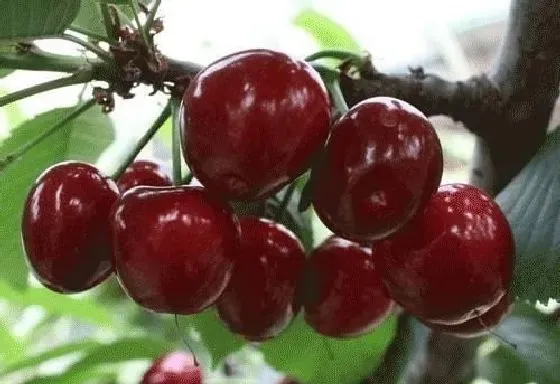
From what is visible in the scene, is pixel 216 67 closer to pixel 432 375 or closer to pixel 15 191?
pixel 15 191

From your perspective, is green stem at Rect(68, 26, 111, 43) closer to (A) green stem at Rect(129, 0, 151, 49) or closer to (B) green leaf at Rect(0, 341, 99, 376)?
(A) green stem at Rect(129, 0, 151, 49)

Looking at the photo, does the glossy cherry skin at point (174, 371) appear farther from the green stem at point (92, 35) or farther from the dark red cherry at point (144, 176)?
the green stem at point (92, 35)

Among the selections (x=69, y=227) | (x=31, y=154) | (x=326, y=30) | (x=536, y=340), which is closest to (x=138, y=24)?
(x=69, y=227)

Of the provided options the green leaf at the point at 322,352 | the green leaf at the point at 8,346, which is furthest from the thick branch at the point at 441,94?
the green leaf at the point at 8,346

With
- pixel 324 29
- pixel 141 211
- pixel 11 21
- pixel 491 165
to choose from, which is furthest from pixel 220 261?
pixel 324 29

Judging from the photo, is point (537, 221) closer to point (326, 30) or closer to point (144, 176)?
point (144, 176)

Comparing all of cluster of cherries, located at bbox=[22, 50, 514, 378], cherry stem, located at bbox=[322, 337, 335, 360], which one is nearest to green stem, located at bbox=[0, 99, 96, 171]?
cluster of cherries, located at bbox=[22, 50, 514, 378]
